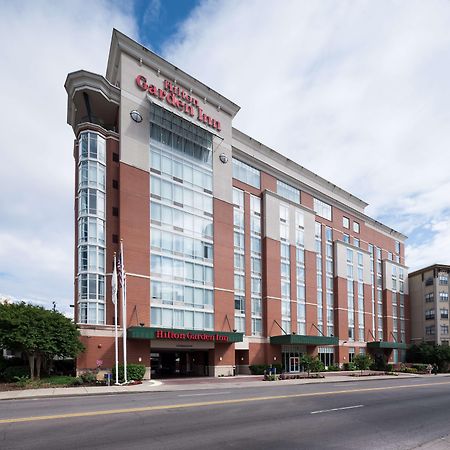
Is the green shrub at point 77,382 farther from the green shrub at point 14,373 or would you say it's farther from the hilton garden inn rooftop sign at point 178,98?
the hilton garden inn rooftop sign at point 178,98

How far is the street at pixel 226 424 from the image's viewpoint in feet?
39.1

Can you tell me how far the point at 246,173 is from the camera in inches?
2210

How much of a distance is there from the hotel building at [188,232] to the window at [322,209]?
314 mm

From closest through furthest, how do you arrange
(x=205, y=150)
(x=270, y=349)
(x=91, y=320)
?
(x=91, y=320) < (x=205, y=150) < (x=270, y=349)

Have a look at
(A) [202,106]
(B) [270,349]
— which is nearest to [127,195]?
(A) [202,106]

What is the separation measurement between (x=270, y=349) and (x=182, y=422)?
133ft

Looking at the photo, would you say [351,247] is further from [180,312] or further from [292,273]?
[180,312]

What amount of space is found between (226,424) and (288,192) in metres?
49.7

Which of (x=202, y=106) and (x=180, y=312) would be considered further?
(x=202, y=106)

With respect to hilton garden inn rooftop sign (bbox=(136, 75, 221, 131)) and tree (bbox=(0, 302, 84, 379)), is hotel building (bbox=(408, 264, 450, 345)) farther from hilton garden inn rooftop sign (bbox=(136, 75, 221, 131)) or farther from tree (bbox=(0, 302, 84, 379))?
tree (bbox=(0, 302, 84, 379))

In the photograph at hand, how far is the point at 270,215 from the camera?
5738 centimetres

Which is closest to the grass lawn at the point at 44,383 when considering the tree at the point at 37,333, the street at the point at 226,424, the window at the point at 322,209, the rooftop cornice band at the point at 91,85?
the tree at the point at 37,333

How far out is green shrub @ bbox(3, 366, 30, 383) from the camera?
33.3 m

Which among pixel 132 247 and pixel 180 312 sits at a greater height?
pixel 132 247
